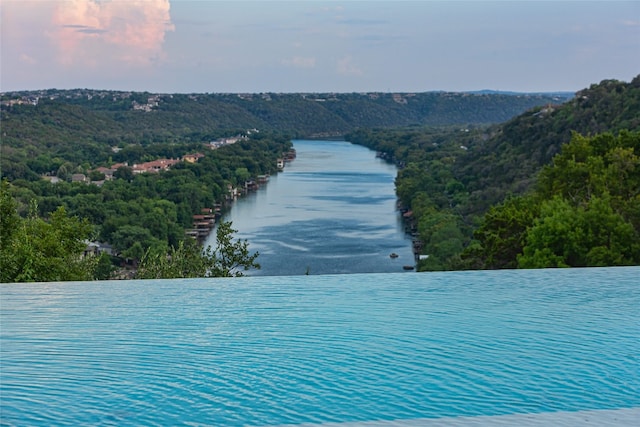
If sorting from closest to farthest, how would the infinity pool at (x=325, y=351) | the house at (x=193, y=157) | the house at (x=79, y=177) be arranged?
the infinity pool at (x=325, y=351), the house at (x=79, y=177), the house at (x=193, y=157)

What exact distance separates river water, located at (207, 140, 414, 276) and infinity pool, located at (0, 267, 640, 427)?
6842mm

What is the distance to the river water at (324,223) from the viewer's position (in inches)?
701

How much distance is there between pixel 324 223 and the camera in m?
22.0

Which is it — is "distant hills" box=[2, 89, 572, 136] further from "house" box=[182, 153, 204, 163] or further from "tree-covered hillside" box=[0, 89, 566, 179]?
"house" box=[182, 153, 204, 163]

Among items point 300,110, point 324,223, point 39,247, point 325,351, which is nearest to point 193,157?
point 324,223

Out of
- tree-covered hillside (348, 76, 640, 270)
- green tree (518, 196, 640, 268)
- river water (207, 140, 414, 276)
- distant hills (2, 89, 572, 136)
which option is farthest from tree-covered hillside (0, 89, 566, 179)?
green tree (518, 196, 640, 268)

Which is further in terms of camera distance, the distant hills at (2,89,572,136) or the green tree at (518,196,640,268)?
the distant hills at (2,89,572,136)

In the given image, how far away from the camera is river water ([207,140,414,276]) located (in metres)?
17.8

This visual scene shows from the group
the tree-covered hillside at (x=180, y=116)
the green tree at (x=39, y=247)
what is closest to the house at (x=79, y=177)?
the tree-covered hillside at (x=180, y=116)

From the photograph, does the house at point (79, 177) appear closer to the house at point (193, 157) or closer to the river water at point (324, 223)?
the river water at point (324, 223)

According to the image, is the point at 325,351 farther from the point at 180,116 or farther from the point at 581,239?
the point at 180,116

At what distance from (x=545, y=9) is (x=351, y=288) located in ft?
18.9

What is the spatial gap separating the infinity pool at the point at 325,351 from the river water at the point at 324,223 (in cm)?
684

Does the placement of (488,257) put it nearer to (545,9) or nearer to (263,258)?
(545,9)
